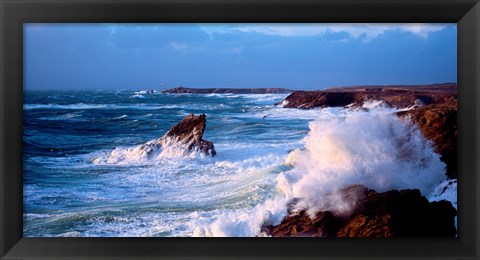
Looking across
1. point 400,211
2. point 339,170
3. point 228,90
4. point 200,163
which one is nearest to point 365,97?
point 339,170

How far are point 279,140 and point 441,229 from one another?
1199mm

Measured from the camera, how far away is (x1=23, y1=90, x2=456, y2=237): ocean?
3293mm

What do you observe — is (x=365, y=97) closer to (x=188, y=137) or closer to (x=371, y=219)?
(x=371, y=219)

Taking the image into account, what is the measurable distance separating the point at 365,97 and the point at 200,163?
1178 mm

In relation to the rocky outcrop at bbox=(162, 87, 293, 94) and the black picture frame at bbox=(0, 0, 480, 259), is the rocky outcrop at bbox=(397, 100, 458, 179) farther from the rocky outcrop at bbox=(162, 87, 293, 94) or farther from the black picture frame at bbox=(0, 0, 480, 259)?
the rocky outcrop at bbox=(162, 87, 293, 94)

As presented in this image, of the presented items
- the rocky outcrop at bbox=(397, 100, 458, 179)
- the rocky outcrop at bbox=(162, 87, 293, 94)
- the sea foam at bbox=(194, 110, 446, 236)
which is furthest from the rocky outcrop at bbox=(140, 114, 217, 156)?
the rocky outcrop at bbox=(397, 100, 458, 179)

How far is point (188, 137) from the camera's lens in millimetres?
3354

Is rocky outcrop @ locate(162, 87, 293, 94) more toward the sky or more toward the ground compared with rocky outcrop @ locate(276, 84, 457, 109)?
more toward the sky

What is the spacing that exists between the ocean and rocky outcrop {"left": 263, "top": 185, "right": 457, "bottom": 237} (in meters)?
0.06
